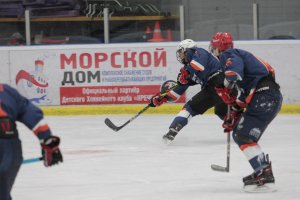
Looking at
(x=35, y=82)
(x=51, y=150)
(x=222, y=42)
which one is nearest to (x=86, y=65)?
(x=35, y=82)

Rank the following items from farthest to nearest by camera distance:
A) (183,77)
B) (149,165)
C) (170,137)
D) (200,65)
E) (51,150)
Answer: (183,77)
(170,137)
(200,65)
(149,165)
(51,150)

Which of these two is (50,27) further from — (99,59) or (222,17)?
(222,17)

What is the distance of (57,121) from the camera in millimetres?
10031

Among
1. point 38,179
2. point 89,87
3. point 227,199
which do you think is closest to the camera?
point 227,199

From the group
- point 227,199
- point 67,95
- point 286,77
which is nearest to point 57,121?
point 67,95

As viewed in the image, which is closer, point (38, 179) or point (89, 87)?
point (38, 179)

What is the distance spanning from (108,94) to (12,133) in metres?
7.26

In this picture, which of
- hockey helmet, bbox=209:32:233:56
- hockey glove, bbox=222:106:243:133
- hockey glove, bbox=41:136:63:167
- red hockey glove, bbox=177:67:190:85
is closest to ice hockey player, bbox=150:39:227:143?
red hockey glove, bbox=177:67:190:85

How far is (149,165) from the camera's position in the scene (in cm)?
664

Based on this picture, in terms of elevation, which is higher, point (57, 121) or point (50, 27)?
point (50, 27)

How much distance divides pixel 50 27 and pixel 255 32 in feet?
8.60

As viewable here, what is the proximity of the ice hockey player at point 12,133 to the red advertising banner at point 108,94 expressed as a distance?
7.06 m

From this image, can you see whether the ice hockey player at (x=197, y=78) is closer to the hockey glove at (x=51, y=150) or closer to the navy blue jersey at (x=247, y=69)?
the navy blue jersey at (x=247, y=69)

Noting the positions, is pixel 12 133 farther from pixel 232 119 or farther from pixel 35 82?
pixel 35 82
